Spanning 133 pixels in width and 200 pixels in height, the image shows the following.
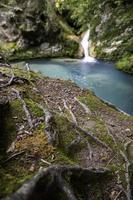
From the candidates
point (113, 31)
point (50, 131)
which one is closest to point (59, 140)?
point (50, 131)

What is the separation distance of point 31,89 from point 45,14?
1899cm

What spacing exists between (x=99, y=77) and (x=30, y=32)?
35.1 feet

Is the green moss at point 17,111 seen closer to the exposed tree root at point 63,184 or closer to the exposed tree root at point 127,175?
the exposed tree root at point 127,175

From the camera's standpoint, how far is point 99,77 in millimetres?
19969

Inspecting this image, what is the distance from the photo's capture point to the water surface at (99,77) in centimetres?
1656

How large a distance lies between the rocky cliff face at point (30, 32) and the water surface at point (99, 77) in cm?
295

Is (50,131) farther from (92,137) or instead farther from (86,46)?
(86,46)

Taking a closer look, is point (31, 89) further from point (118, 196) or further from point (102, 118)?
point (118, 196)

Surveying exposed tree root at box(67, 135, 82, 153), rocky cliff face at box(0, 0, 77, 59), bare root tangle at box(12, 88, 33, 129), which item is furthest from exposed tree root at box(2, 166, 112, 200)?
rocky cliff face at box(0, 0, 77, 59)

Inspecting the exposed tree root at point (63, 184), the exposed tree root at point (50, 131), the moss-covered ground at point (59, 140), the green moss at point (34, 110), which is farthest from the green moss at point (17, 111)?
the exposed tree root at point (63, 184)

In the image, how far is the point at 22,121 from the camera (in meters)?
7.86

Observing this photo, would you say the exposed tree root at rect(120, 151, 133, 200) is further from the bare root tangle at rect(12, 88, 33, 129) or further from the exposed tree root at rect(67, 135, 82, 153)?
the bare root tangle at rect(12, 88, 33, 129)

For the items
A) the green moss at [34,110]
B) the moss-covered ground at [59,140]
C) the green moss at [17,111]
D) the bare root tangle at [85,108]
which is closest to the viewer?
the moss-covered ground at [59,140]

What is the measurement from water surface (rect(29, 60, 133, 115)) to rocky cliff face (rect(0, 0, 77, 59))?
2945 millimetres
